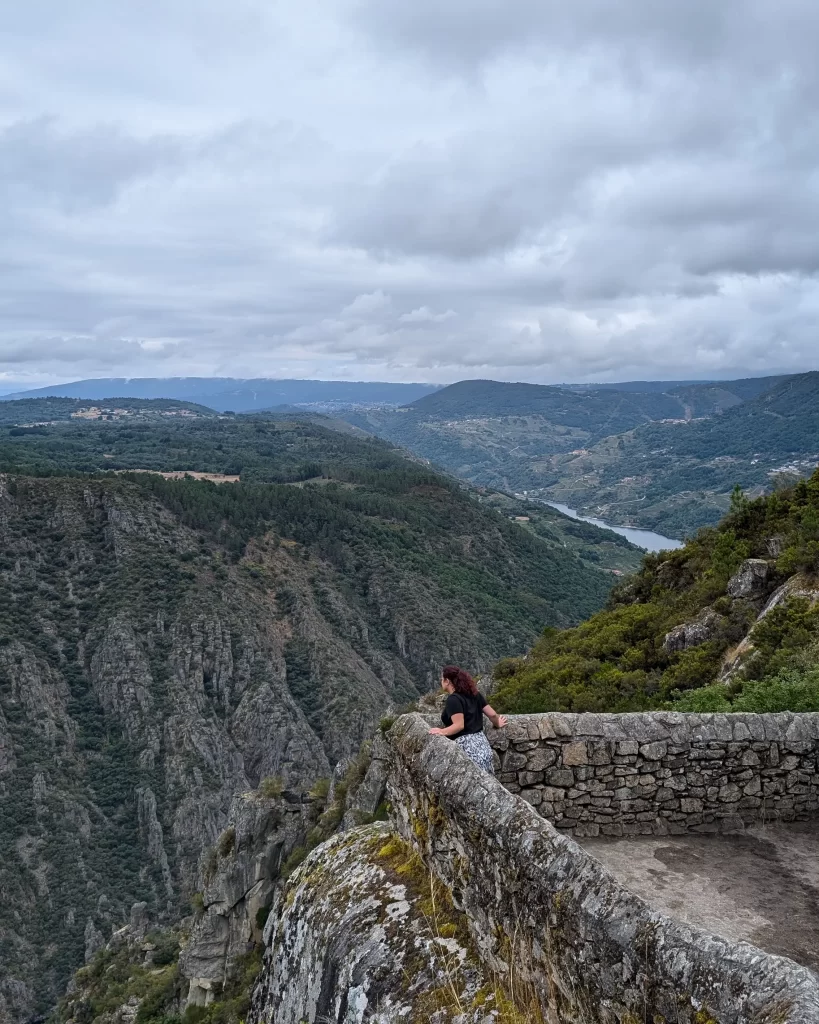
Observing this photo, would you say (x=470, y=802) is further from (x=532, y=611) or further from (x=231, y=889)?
(x=532, y=611)

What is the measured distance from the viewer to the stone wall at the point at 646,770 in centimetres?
652

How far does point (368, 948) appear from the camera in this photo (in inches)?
175

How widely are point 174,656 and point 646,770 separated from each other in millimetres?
80278

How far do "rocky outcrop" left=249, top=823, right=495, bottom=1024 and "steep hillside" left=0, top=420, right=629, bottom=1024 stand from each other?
1984 inches

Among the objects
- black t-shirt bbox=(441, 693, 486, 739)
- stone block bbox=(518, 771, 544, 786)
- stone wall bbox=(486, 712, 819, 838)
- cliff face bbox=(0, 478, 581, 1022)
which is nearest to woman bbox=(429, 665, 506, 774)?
black t-shirt bbox=(441, 693, 486, 739)

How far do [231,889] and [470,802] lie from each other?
26.5 m

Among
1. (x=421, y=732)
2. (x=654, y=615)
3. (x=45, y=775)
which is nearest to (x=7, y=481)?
(x=45, y=775)

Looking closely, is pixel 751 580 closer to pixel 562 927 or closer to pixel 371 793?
pixel 371 793

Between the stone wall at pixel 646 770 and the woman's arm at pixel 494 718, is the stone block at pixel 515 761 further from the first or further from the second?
the woman's arm at pixel 494 718

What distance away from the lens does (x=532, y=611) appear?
348 feet

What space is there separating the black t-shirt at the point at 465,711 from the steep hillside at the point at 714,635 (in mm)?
4668

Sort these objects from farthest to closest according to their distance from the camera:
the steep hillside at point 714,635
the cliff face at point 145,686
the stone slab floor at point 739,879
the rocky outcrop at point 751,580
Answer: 1. the cliff face at point 145,686
2. the rocky outcrop at point 751,580
3. the steep hillside at point 714,635
4. the stone slab floor at point 739,879

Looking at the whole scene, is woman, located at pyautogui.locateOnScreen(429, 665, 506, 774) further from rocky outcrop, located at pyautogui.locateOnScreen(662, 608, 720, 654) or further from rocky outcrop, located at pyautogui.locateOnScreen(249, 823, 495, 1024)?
rocky outcrop, located at pyautogui.locateOnScreen(662, 608, 720, 654)

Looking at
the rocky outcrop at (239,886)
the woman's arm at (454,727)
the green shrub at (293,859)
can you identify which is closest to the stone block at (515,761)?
the woman's arm at (454,727)
